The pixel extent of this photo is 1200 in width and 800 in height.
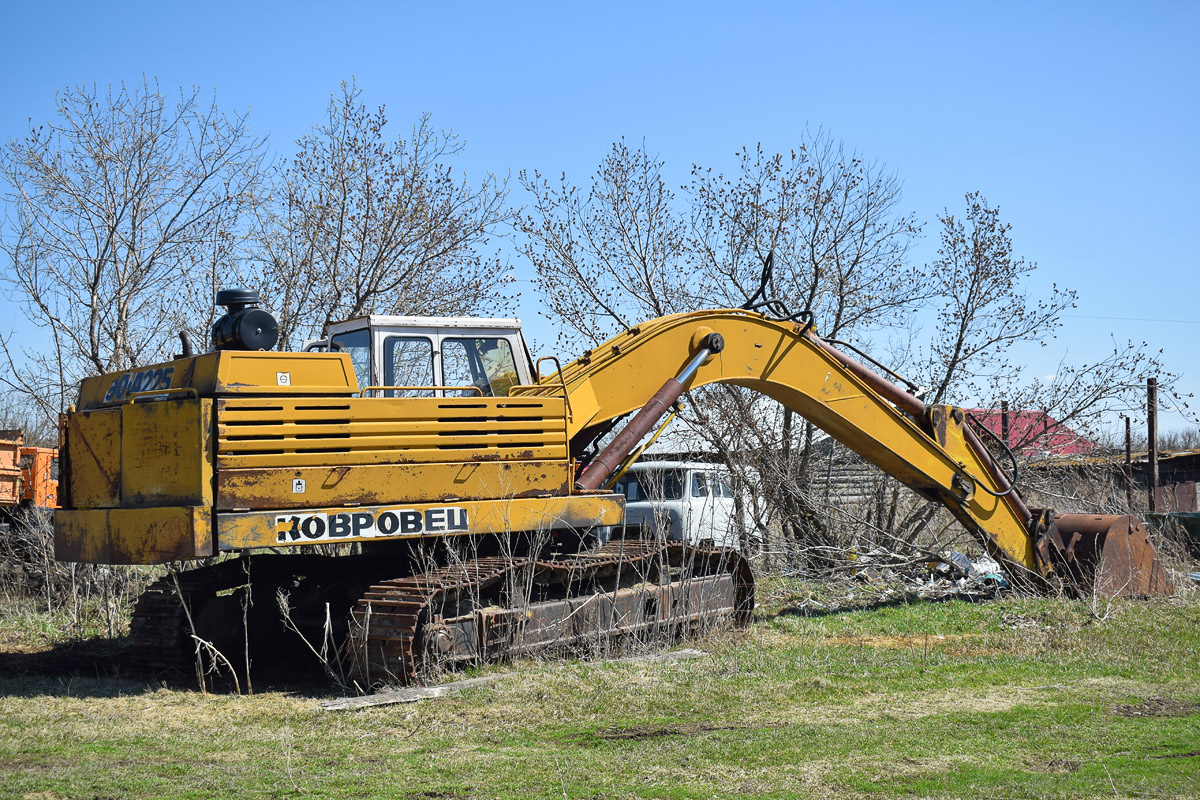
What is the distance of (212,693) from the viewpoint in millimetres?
8047

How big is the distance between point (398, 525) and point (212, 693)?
1905mm

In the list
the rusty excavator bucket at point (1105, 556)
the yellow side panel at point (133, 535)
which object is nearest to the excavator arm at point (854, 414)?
the rusty excavator bucket at point (1105, 556)

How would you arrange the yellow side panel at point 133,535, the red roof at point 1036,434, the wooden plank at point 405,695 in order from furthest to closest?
the red roof at point 1036,434 < the yellow side panel at point 133,535 < the wooden plank at point 405,695

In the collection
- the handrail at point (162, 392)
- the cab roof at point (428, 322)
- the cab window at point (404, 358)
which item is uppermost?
the cab roof at point (428, 322)

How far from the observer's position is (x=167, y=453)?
756 cm

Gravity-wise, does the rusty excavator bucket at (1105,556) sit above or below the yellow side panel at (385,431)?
below

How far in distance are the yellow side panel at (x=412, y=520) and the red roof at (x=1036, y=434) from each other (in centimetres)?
875

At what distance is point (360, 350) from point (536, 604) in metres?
2.44

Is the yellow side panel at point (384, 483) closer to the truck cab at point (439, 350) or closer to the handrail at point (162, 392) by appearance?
the handrail at point (162, 392)

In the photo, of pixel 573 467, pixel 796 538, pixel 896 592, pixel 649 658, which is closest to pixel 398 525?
pixel 573 467

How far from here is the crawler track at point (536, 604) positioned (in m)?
7.51

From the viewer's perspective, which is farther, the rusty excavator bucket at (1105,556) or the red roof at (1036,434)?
the red roof at (1036,434)

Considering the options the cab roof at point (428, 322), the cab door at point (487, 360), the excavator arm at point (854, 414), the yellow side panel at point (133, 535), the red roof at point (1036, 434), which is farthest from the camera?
the red roof at point (1036, 434)

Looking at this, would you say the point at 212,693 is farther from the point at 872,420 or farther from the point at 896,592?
the point at 896,592
